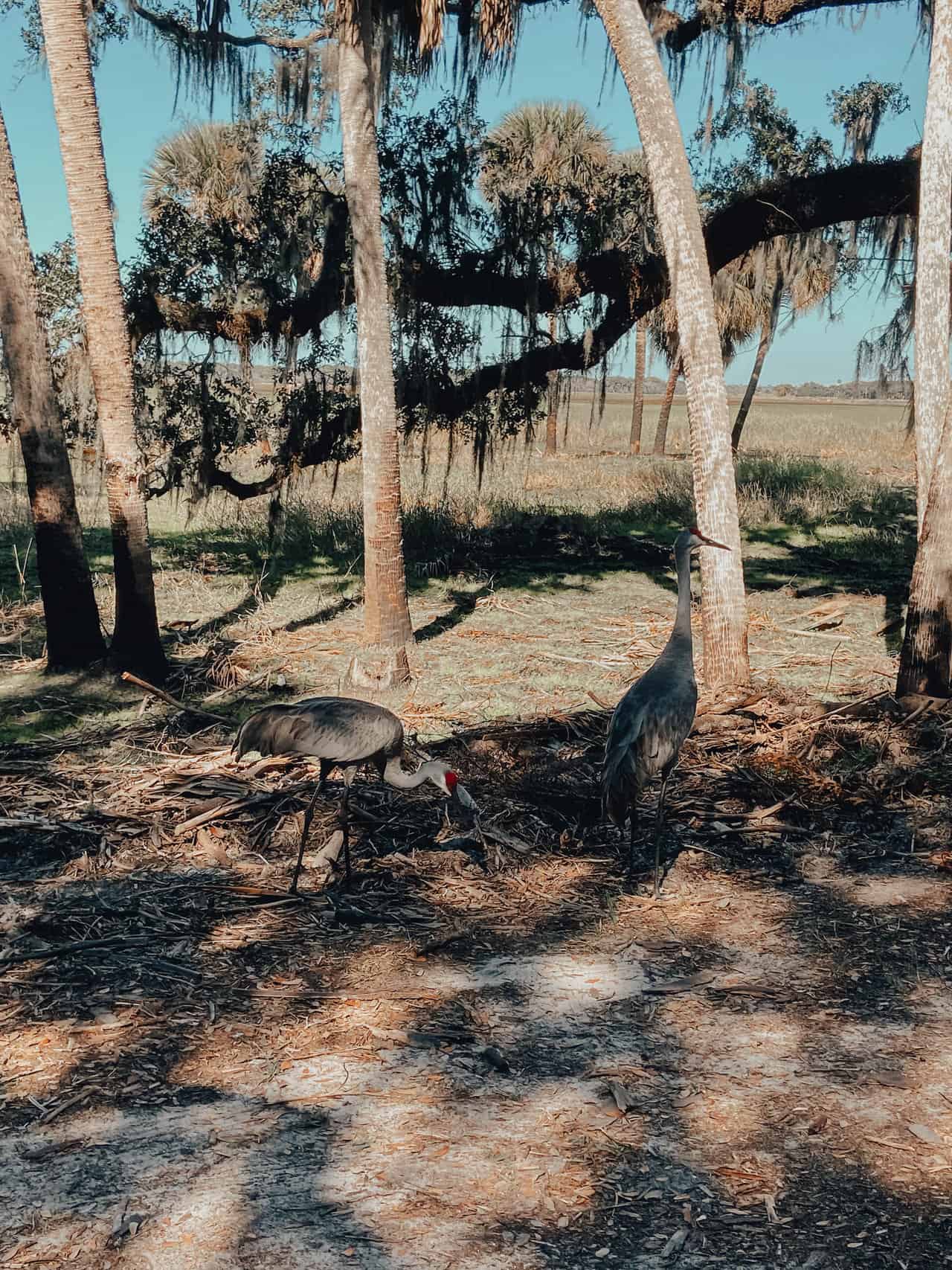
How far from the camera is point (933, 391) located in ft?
35.0

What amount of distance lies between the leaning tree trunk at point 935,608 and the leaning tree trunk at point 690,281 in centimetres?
152

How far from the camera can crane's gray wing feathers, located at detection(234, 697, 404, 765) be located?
6.60m

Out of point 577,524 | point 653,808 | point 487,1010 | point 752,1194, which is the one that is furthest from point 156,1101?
point 577,524

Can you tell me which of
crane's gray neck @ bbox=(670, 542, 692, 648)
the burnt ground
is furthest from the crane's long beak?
the burnt ground

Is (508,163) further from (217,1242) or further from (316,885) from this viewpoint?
(217,1242)

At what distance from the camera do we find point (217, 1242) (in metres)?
3.73

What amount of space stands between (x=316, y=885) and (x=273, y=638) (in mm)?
6348

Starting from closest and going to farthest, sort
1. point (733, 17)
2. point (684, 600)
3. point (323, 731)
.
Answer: point (323, 731) → point (684, 600) → point (733, 17)

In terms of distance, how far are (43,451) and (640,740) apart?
698 centimetres

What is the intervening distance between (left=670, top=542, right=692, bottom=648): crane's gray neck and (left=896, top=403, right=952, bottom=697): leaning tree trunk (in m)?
2.21

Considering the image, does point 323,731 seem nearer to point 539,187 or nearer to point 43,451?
point 43,451

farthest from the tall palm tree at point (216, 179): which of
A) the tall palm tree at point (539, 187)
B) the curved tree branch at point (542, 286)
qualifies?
the tall palm tree at point (539, 187)

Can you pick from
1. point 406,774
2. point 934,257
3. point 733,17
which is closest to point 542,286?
point 733,17

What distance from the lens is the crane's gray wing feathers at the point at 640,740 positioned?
21.7 feet
